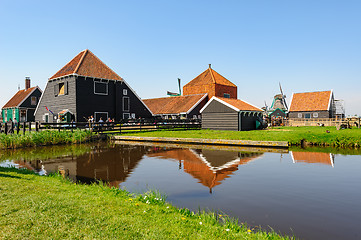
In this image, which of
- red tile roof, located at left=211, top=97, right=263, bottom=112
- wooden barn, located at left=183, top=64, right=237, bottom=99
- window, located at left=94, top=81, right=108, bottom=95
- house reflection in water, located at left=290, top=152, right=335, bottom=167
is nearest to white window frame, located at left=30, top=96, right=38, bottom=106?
window, located at left=94, top=81, right=108, bottom=95

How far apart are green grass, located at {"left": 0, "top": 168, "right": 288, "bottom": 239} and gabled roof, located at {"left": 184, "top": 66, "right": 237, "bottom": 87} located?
123ft

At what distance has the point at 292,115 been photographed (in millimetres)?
46219

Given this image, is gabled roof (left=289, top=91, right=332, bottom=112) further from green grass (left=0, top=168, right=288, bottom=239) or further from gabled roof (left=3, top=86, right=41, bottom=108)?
gabled roof (left=3, top=86, right=41, bottom=108)

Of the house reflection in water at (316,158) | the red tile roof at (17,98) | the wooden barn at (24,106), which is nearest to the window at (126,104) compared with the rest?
the wooden barn at (24,106)

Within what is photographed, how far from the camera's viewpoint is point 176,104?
4047cm

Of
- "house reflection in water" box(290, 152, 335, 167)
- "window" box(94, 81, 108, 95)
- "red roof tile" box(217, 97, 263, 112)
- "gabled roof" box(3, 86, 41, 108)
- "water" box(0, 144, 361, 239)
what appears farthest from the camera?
"gabled roof" box(3, 86, 41, 108)

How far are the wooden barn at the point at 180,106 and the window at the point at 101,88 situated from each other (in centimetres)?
1144

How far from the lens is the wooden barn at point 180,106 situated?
37.1 meters

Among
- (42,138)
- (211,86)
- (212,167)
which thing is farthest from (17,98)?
(212,167)

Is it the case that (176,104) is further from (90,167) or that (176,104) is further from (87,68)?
(90,167)

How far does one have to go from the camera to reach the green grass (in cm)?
370

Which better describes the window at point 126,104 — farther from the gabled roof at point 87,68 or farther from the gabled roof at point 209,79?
the gabled roof at point 209,79

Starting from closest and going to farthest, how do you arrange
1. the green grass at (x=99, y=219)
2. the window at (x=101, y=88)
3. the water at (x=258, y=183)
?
the green grass at (x=99, y=219), the water at (x=258, y=183), the window at (x=101, y=88)

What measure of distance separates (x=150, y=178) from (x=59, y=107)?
996 inches
